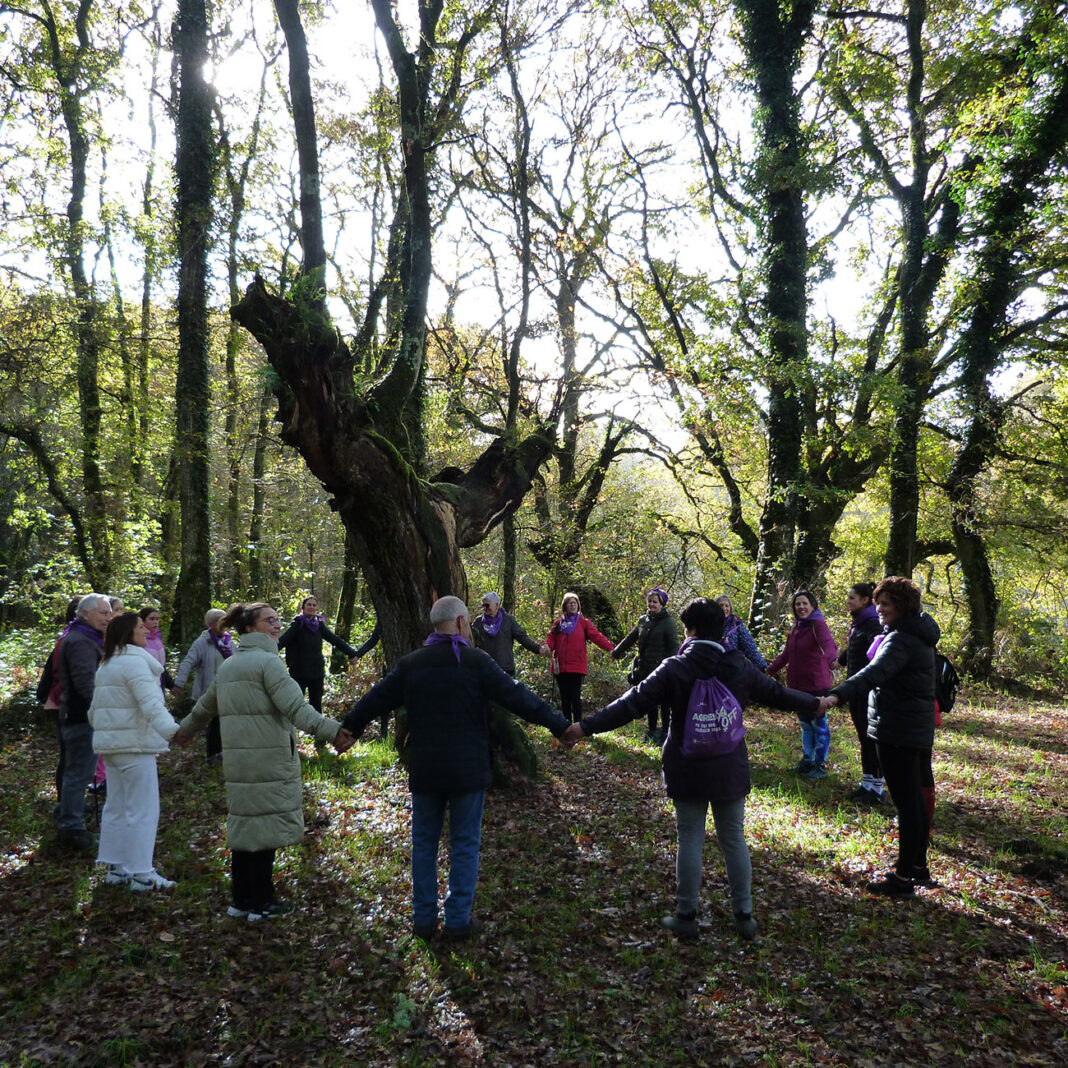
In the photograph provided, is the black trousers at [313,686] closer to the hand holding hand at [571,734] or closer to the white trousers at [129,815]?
the white trousers at [129,815]

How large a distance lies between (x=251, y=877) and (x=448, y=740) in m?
1.87

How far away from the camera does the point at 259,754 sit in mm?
4562

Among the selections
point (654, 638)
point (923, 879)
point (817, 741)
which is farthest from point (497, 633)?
point (923, 879)

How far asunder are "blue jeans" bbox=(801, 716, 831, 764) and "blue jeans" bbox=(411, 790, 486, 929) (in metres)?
5.44

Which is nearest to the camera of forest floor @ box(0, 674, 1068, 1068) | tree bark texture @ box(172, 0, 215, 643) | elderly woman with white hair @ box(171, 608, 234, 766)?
forest floor @ box(0, 674, 1068, 1068)

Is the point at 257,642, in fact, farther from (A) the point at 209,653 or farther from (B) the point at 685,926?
(A) the point at 209,653

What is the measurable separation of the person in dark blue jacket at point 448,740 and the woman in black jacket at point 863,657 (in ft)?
13.6

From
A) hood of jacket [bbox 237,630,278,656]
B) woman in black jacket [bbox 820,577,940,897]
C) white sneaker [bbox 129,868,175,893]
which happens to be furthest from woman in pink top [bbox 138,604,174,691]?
woman in black jacket [bbox 820,577,940,897]

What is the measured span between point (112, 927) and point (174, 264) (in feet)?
34.0

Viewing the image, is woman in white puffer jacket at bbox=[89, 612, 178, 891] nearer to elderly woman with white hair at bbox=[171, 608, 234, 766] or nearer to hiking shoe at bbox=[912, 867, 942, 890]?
elderly woman with white hair at bbox=[171, 608, 234, 766]

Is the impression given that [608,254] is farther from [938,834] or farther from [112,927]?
[112,927]

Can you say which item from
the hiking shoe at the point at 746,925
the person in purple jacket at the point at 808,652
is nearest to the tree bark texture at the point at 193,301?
the person in purple jacket at the point at 808,652

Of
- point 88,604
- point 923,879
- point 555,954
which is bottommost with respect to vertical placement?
point 555,954

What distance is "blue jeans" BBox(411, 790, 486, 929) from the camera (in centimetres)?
429
